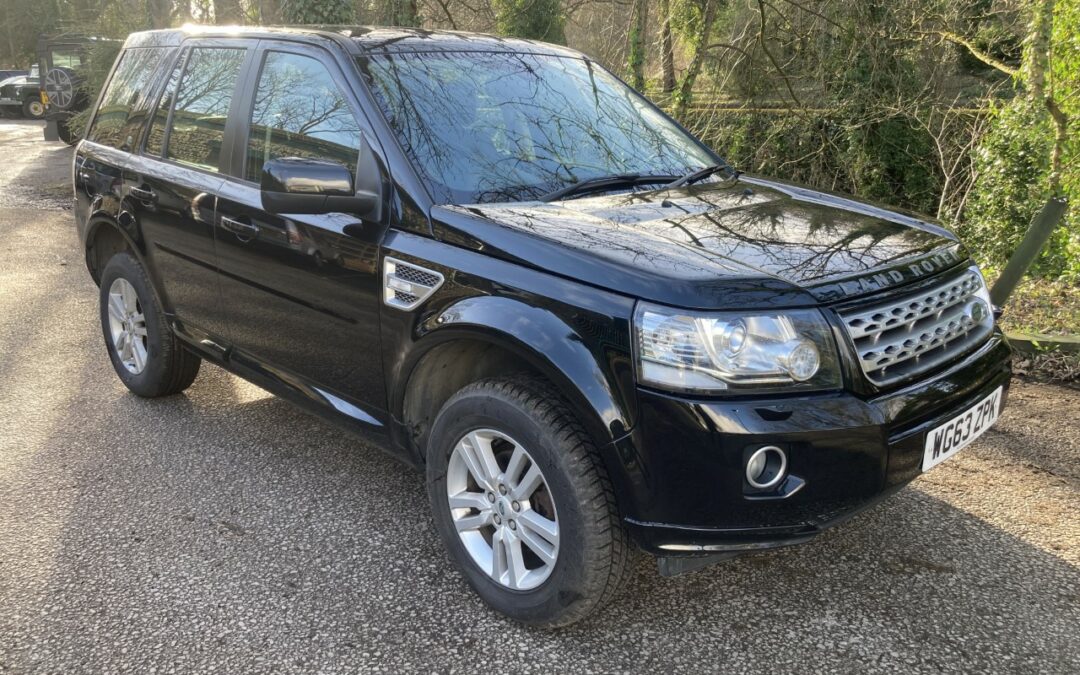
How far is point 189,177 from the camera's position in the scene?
157 inches

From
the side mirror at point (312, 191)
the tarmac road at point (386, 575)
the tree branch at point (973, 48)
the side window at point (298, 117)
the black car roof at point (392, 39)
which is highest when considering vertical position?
the tree branch at point (973, 48)

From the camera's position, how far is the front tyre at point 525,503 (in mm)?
2525

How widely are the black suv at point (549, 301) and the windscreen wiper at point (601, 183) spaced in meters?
0.01

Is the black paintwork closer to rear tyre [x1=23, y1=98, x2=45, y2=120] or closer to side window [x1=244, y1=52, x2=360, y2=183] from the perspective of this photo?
side window [x1=244, y1=52, x2=360, y2=183]

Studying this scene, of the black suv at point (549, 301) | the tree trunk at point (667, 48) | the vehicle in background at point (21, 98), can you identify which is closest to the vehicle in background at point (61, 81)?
the vehicle in background at point (21, 98)

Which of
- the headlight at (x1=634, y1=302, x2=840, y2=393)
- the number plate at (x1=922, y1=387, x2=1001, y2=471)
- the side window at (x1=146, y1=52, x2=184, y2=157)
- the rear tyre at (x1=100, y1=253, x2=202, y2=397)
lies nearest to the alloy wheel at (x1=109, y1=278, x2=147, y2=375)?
the rear tyre at (x1=100, y1=253, x2=202, y2=397)

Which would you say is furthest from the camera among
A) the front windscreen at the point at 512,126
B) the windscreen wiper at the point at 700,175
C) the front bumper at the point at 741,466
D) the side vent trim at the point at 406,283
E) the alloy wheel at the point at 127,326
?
the alloy wheel at the point at 127,326

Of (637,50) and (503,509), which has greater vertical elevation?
(637,50)

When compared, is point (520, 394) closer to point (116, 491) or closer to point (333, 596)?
point (333, 596)

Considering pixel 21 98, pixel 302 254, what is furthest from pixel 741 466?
pixel 21 98

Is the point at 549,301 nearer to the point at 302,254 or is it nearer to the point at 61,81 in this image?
the point at 302,254

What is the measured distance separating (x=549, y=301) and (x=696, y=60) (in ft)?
29.9

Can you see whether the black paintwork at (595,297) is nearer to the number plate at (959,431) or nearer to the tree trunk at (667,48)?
the number plate at (959,431)

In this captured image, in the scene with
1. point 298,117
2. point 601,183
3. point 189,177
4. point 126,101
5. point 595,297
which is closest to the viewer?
point 595,297
